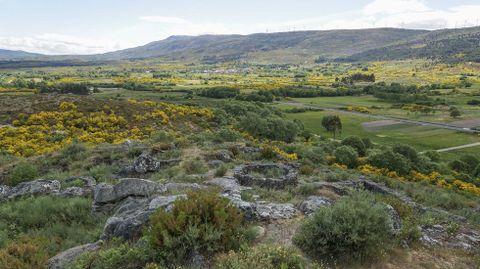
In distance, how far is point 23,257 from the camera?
28.9ft

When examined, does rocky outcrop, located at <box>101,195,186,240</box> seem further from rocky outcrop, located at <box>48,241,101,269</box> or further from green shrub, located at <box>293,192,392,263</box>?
green shrub, located at <box>293,192,392,263</box>

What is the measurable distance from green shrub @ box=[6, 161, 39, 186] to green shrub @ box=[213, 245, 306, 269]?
16774 mm

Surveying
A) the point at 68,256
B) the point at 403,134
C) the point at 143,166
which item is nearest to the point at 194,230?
the point at 68,256

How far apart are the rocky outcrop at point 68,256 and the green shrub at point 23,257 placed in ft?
0.63

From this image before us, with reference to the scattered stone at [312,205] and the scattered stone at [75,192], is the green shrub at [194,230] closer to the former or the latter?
the scattered stone at [312,205]

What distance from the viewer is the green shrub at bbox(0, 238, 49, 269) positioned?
831 centimetres

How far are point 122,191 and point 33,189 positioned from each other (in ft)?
18.2

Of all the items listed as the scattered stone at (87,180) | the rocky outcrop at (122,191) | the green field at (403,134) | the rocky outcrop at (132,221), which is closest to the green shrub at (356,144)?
the green field at (403,134)

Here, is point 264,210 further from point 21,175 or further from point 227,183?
point 21,175

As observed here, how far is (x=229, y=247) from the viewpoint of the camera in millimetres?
8523

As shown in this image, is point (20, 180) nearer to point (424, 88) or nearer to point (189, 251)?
point (189, 251)

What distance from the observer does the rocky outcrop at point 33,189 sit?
16.7 meters

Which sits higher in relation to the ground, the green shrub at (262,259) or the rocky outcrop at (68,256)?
the green shrub at (262,259)

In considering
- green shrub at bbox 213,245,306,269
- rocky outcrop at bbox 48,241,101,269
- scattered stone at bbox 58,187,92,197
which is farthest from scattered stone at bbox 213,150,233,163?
green shrub at bbox 213,245,306,269
